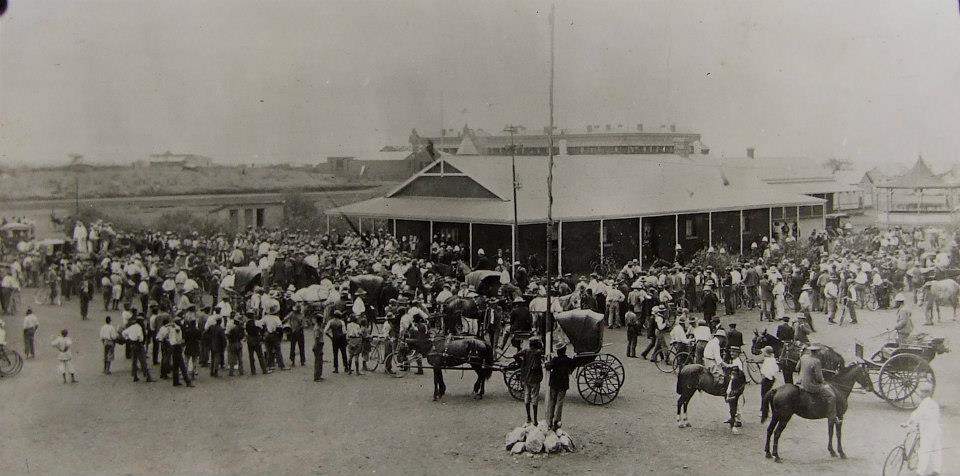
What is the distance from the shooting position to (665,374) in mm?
12469

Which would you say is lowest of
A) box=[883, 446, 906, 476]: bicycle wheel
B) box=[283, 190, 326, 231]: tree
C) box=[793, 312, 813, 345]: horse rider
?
box=[883, 446, 906, 476]: bicycle wheel

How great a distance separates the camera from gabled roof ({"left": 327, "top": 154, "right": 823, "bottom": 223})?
1892 centimetres

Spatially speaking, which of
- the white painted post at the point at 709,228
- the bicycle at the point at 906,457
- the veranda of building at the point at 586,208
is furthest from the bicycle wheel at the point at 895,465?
the white painted post at the point at 709,228

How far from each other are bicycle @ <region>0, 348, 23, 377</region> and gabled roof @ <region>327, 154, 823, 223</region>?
1072 cm

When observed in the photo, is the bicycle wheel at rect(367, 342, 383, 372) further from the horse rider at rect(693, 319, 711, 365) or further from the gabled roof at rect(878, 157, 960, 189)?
the gabled roof at rect(878, 157, 960, 189)

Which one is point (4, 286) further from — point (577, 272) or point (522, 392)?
point (577, 272)

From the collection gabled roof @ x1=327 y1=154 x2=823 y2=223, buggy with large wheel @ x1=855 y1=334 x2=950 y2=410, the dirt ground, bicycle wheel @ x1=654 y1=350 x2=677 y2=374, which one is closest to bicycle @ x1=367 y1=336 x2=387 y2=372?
the dirt ground

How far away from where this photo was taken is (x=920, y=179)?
1816 cm

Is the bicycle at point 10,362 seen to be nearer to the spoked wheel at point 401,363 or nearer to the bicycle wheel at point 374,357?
the bicycle wheel at point 374,357

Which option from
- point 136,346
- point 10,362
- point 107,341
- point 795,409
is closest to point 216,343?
point 136,346

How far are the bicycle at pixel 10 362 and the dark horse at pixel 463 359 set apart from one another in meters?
6.53

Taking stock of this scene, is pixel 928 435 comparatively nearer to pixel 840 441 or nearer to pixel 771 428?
pixel 840 441

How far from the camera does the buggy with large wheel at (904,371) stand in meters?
10.4

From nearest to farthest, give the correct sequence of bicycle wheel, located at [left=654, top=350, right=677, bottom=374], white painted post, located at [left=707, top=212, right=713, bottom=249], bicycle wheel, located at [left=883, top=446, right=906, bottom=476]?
bicycle wheel, located at [left=883, top=446, right=906, bottom=476]
bicycle wheel, located at [left=654, top=350, right=677, bottom=374]
white painted post, located at [left=707, top=212, right=713, bottom=249]
